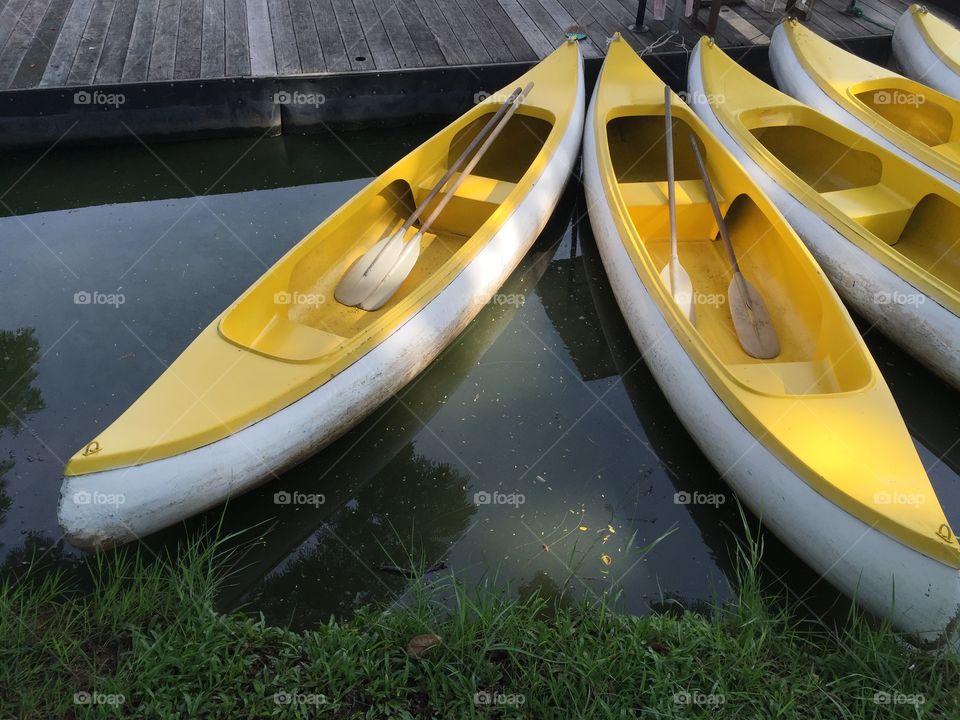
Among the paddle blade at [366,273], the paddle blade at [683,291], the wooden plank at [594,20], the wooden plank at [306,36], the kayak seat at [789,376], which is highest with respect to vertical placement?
the wooden plank at [594,20]

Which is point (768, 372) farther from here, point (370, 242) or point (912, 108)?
point (912, 108)

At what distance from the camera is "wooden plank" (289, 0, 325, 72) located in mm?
5385

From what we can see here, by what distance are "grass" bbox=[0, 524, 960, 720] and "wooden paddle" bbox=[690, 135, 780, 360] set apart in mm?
1353

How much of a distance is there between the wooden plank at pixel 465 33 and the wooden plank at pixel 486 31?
1.3 inches

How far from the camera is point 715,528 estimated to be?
305 cm

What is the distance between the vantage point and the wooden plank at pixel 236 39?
529 cm

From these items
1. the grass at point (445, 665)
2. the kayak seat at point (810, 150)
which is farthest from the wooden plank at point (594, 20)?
the grass at point (445, 665)

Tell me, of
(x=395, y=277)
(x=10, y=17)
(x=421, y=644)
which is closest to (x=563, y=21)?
(x=395, y=277)

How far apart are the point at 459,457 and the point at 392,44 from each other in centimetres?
383

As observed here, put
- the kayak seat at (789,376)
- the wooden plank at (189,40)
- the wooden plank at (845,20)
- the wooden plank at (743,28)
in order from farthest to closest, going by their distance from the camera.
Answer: the wooden plank at (845,20) → the wooden plank at (743,28) → the wooden plank at (189,40) → the kayak seat at (789,376)

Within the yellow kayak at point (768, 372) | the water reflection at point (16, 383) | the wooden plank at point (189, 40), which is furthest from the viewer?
the wooden plank at point (189, 40)

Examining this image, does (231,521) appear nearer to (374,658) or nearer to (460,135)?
(374,658)

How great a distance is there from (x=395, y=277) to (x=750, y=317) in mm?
1826

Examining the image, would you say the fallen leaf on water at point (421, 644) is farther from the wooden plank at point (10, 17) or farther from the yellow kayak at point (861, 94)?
the wooden plank at point (10, 17)
